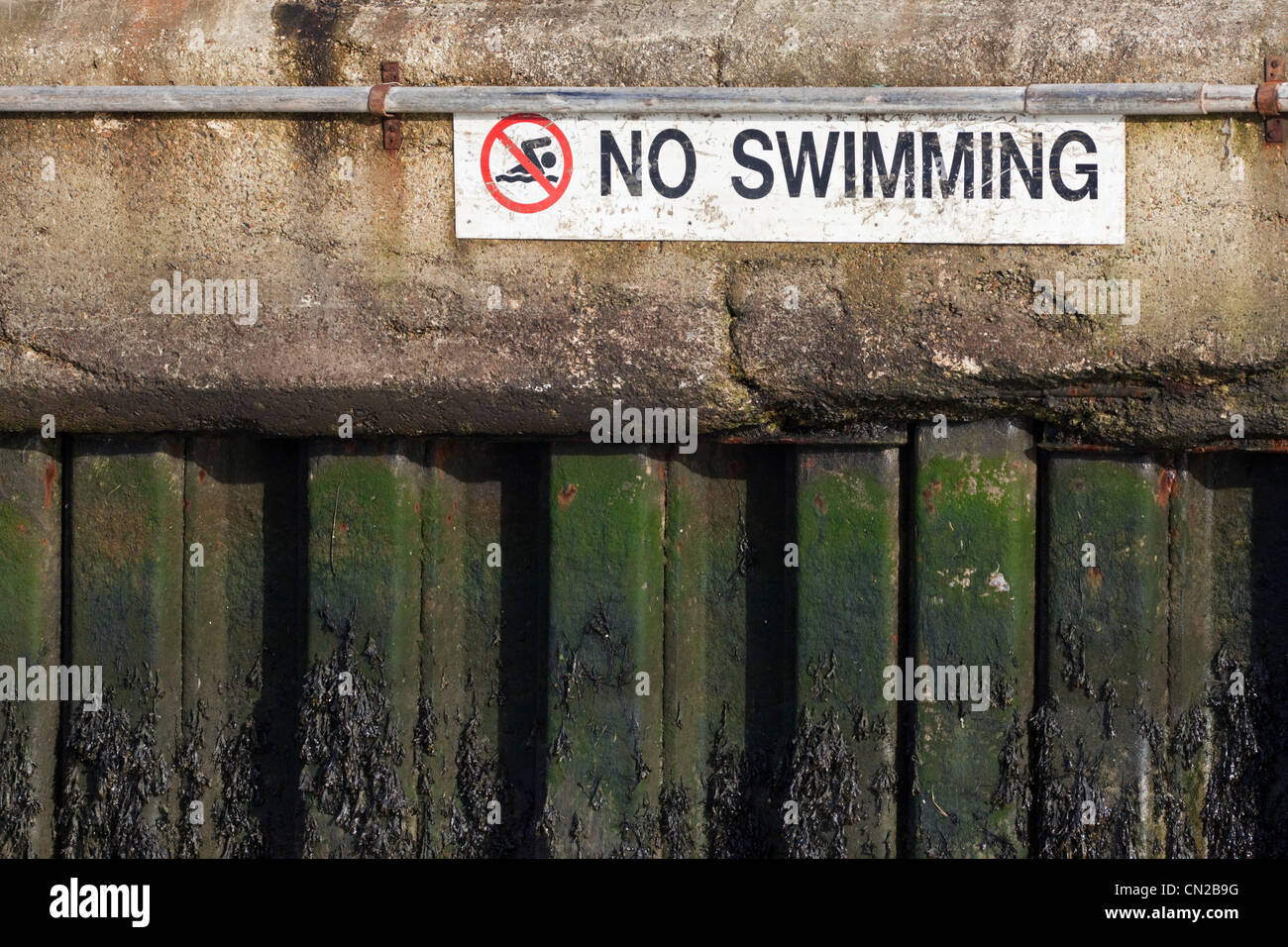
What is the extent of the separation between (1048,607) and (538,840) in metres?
1.69

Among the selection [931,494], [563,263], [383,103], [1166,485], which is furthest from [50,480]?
[1166,485]

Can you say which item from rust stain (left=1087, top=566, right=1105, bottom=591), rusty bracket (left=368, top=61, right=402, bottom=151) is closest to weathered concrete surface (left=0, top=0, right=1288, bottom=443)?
rusty bracket (left=368, top=61, right=402, bottom=151)

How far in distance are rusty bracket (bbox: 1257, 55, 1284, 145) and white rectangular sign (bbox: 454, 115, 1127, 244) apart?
0.37 metres

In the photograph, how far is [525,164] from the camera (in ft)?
10.8

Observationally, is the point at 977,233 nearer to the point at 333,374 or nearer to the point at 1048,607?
the point at 1048,607

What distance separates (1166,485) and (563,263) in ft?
6.27

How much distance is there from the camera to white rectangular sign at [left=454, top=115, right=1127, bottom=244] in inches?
126

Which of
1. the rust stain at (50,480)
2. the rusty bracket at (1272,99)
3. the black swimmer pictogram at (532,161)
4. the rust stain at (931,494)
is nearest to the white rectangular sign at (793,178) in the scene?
the black swimmer pictogram at (532,161)

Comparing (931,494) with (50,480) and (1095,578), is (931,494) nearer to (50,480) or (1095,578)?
(1095,578)

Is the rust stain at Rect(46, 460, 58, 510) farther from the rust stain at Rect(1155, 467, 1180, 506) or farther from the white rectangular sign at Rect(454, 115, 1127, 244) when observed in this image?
the rust stain at Rect(1155, 467, 1180, 506)

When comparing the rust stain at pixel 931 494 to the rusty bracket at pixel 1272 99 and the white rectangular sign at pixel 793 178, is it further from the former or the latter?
the rusty bracket at pixel 1272 99

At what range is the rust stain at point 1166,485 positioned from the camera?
328cm
